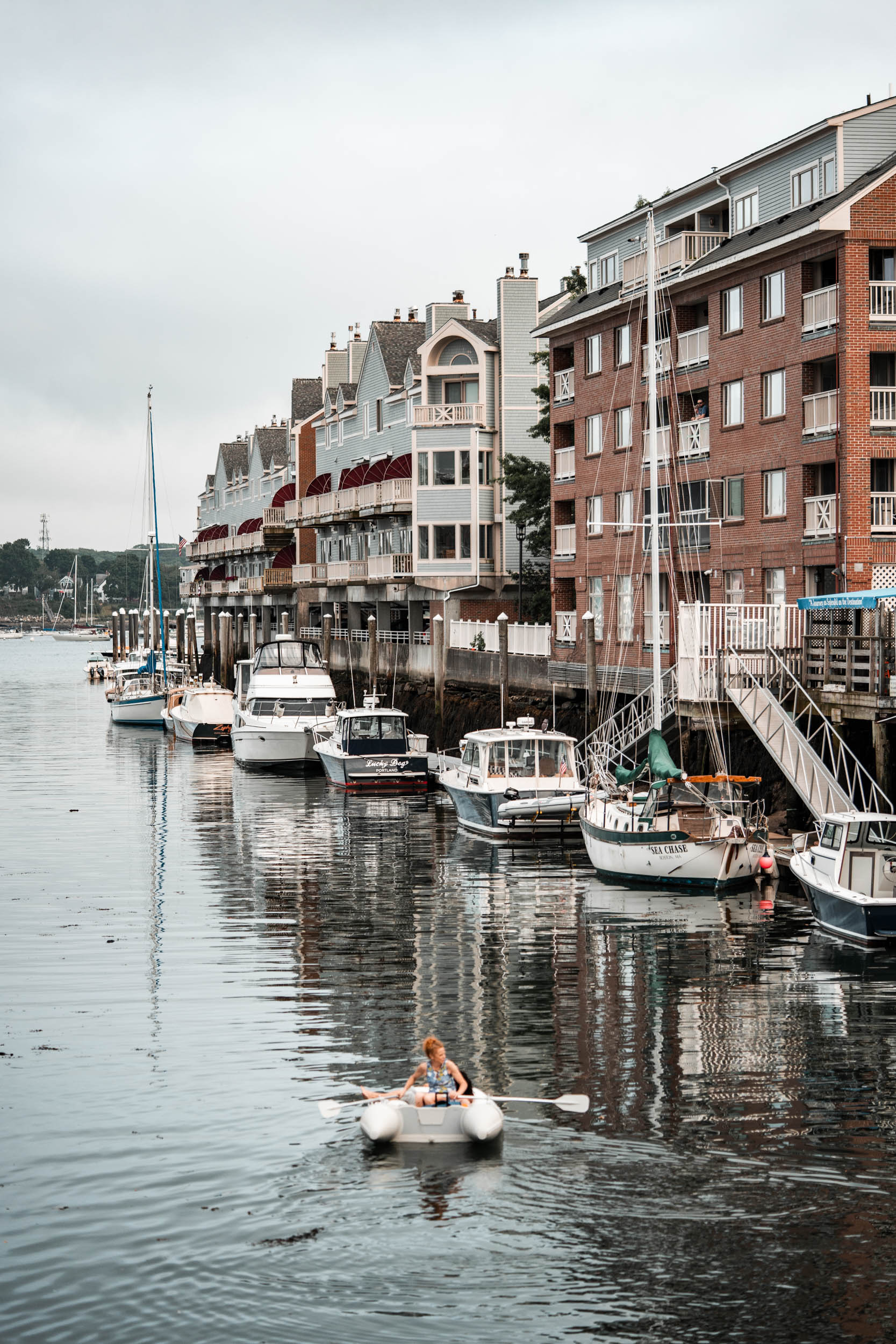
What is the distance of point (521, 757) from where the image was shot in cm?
4206

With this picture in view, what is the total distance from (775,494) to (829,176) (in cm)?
894

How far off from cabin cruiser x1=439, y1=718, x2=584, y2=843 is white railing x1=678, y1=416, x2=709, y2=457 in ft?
41.3

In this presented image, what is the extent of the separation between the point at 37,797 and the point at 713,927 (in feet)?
102

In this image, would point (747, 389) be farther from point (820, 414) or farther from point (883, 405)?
point (883, 405)

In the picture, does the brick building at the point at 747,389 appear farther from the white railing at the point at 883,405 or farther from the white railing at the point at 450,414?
the white railing at the point at 450,414

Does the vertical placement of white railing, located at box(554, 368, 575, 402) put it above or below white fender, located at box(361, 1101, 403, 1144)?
above

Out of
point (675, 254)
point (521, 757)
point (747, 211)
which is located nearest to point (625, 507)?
point (675, 254)

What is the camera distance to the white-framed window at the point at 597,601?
56.8 meters

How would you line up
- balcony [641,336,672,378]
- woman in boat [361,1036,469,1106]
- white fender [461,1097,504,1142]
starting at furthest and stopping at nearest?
1. balcony [641,336,672,378]
2. woman in boat [361,1036,469,1106]
3. white fender [461,1097,504,1142]

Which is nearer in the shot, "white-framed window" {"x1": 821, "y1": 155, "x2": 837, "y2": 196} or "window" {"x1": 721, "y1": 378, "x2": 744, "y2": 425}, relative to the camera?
"white-framed window" {"x1": 821, "y1": 155, "x2": 837, "y2": 196}

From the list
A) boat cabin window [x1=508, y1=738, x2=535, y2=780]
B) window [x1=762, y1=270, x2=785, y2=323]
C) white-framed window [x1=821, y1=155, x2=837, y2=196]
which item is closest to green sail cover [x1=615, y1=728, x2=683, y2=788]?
boat cabin window [x1=508, y1=738, x2=535, y2=780]

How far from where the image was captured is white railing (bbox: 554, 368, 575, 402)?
6144 centimetres

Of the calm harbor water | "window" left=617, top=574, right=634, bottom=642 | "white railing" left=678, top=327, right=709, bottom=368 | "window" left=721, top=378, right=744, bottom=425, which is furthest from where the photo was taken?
"window" left=617, top=574, right=634, bottom=642

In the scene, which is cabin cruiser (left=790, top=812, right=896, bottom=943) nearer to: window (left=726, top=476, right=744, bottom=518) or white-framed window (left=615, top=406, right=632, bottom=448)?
window (left=726, top=476, right=744, bottom=518)
